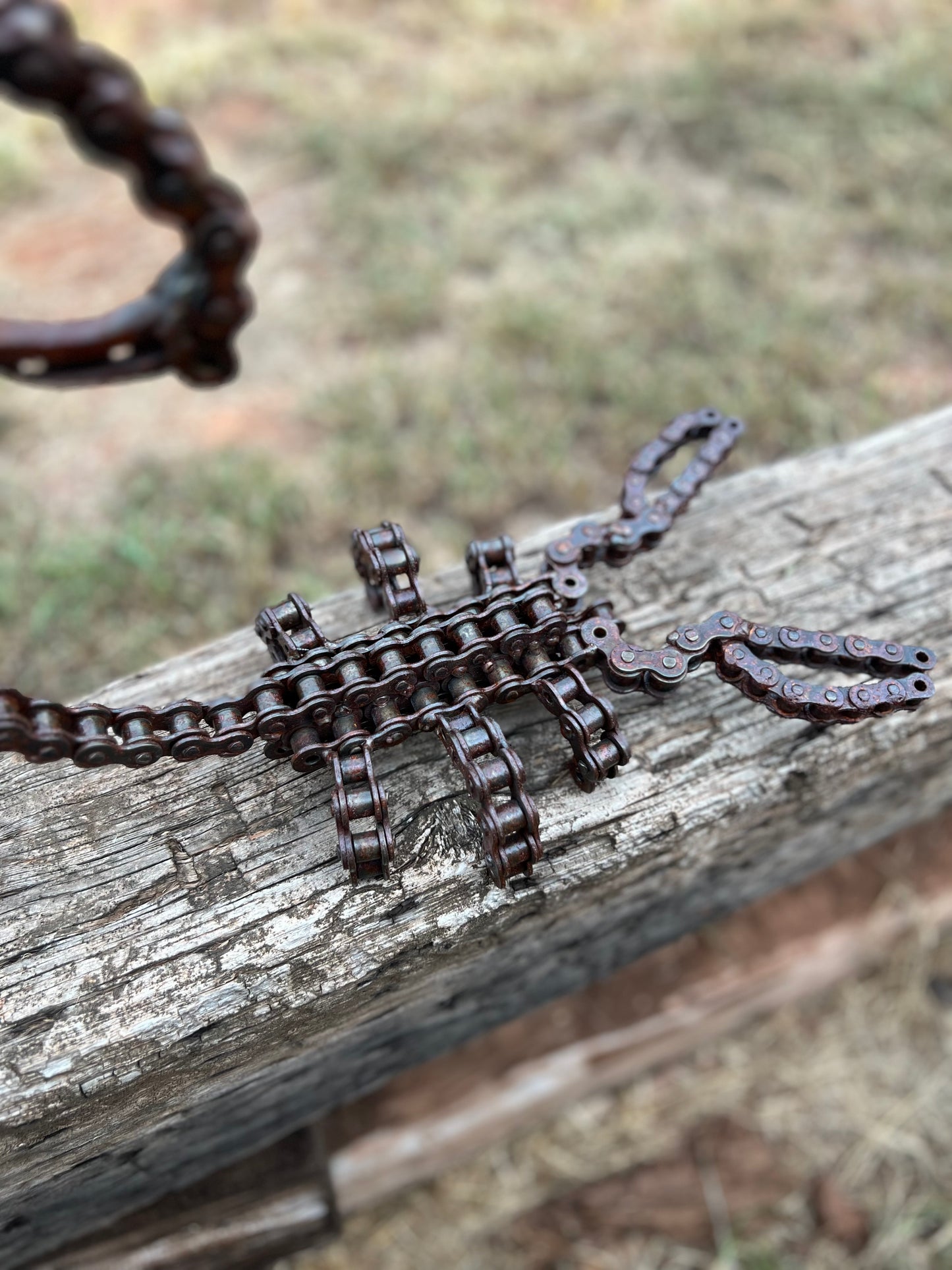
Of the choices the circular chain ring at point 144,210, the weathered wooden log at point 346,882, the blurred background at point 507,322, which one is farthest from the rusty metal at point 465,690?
the blurred background at point 507,322

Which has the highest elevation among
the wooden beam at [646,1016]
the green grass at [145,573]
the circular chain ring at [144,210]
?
the green grass at [145,573]

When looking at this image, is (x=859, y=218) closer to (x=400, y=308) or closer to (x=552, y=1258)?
(x=400, y=308)

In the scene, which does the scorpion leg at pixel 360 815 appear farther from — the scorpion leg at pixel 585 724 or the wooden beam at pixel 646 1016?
the wooden beam at pixel 646 1016

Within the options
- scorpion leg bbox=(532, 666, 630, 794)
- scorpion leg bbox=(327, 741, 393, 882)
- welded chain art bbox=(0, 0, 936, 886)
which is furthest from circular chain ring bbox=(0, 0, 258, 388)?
scorpion leg bbox=(532, 666, 630, 794)

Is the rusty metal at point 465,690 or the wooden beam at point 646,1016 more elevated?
the rusty metal at point 465,690

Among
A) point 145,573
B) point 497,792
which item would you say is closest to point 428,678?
point 497,792

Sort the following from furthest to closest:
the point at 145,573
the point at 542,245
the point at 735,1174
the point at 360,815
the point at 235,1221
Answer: the point at 542,245
the point at 145,573
the point at 735,1174
the point at 235,1221
the point at 360,815

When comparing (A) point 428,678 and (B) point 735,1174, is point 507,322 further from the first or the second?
(B) point 735,1174
